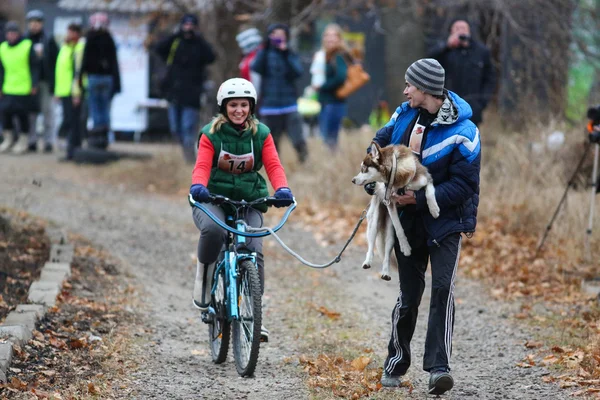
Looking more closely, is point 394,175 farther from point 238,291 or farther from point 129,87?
point 129,87

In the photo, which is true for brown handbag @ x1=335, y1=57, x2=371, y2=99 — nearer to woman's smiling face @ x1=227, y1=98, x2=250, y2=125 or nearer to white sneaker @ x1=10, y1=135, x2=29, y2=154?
white sneaker @ x1=10, y1=135, x2=29, y2=154

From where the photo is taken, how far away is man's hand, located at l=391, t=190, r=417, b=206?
5.76m

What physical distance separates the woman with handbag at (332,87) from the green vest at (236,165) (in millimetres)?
7910

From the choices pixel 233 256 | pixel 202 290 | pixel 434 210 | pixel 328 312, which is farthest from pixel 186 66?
pixel 434 210

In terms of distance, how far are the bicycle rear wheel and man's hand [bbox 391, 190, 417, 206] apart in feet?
4.96

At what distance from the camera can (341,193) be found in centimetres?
1341

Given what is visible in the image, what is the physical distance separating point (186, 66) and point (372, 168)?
1021 centimetres

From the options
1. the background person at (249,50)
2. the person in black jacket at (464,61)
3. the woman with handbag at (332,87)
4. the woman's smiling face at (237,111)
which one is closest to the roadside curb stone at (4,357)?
the woman's smiling face at (237,111)

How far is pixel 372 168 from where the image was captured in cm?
570

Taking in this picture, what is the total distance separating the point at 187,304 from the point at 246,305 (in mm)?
2497

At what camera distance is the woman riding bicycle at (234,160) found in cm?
659

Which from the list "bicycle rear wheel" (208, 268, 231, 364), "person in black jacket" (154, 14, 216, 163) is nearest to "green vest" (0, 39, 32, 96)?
"person in black jacket" (154, 14, 216, 163)

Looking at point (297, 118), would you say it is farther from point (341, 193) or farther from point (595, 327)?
point (595, 327)

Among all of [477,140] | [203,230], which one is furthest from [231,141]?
[477,140]
